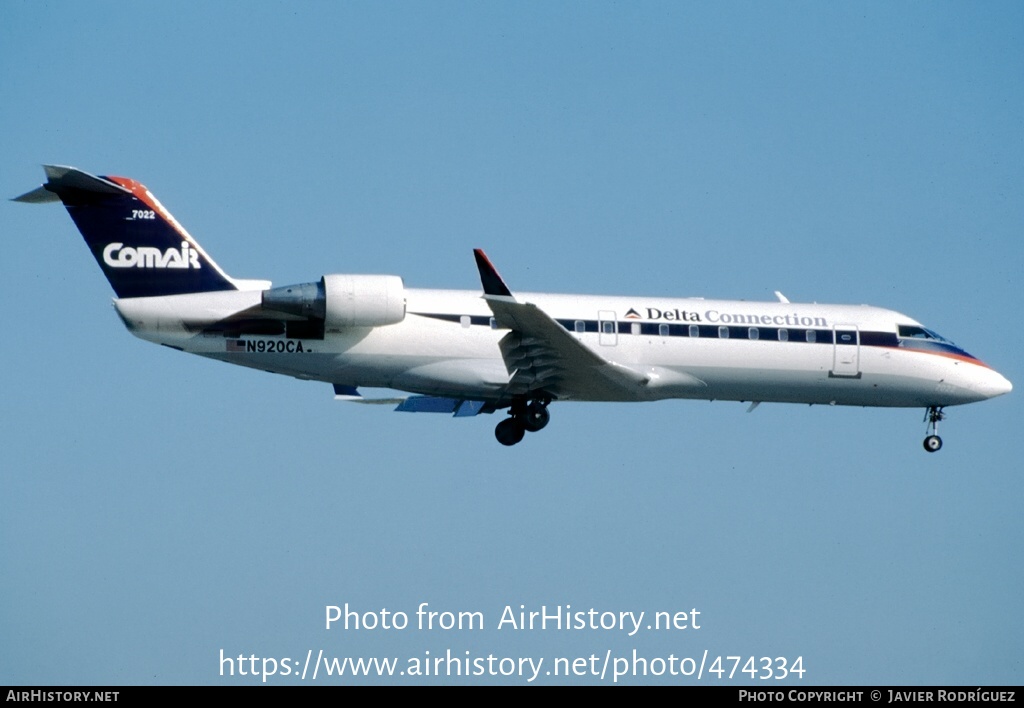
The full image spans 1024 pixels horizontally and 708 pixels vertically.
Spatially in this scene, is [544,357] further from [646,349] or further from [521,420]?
[646,349]

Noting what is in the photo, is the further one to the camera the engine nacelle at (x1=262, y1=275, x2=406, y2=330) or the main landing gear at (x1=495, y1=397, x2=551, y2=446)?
the main landing gear at (x1=495, y1=397, x2=551, y2=446)

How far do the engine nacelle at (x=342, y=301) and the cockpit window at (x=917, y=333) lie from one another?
32.3ft

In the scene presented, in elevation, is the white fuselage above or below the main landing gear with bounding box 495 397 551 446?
above

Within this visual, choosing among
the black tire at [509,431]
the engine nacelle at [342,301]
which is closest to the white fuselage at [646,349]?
the engine nacelle at [342,301]

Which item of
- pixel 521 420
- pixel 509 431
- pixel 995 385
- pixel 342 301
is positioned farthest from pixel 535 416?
pixel 995 385

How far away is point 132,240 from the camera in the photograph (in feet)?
85.3

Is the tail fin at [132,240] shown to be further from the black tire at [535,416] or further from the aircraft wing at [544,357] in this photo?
the black tire at [535,416]

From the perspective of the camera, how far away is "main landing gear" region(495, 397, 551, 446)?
1078 inches

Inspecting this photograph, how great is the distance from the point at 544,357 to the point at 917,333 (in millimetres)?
7824

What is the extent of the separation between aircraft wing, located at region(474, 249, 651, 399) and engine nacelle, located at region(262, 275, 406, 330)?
194 cm

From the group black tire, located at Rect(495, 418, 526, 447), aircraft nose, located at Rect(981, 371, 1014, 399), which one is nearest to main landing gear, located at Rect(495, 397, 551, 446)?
black tire, located at Rect(495, 418, 526, 447)

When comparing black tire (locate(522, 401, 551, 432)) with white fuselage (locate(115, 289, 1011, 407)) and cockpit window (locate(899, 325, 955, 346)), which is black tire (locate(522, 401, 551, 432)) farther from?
cockpit window (locate(899, 325, 955, 346))
